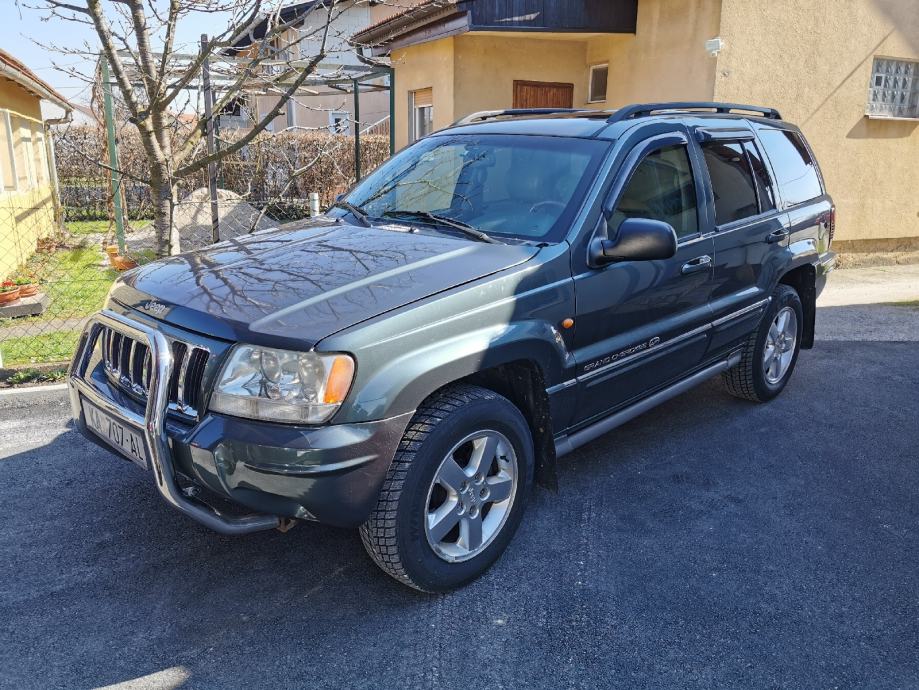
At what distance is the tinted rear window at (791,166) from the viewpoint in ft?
17.0

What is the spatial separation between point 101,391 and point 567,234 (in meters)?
2.13

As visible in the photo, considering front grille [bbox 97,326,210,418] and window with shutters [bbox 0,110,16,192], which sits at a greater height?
window with shutters [bbox 0,110,16,192]

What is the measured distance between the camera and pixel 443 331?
2941 mm

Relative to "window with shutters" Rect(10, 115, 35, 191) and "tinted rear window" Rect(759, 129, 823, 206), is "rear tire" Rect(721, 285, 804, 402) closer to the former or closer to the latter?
"tinted rear window" Rect(759, 129, 823, 206)

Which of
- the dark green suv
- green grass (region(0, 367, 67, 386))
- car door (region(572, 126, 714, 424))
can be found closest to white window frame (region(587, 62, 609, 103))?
the dark green suv

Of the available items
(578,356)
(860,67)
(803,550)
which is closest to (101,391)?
(578,356)

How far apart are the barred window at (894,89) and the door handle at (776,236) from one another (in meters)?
7.00

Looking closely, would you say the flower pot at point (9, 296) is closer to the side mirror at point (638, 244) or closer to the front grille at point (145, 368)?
the front grille at point (145, 368)

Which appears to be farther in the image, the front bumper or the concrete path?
the concrete path

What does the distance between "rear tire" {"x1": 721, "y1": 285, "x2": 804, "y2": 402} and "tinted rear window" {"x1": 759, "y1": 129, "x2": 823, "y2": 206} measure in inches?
26.5

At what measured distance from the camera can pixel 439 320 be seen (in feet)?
9.62

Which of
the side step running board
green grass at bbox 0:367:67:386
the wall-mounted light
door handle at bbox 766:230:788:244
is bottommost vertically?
green grass at bbox 0:367:67:386

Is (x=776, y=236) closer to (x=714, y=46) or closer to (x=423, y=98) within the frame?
(x=714, y=46)

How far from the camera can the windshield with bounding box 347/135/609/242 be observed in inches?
144
